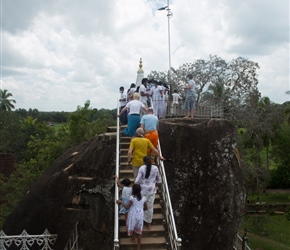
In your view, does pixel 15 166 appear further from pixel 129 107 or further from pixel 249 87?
pixel 249 87

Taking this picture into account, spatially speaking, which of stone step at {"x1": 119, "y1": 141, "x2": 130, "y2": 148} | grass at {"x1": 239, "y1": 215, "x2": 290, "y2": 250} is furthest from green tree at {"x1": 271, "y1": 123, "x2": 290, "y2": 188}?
stone step at {"x1": 119, "y1": 141, "x2": 130, "y2": 148}

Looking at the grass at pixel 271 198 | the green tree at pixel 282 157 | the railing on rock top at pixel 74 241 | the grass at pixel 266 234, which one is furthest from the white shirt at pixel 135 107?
the green tree at pixel 282 157

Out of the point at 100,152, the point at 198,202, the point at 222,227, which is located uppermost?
the point at 100,152

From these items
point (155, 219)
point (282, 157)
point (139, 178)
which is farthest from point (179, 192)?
point (282, 157)

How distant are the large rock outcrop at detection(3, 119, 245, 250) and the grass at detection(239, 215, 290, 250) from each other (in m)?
12.9

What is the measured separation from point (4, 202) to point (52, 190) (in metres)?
12.3

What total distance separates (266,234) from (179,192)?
16.6 meters

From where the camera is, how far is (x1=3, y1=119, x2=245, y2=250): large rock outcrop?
10516mm

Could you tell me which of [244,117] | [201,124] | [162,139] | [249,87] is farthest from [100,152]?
[249,87]

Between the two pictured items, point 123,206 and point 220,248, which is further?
point 220,248

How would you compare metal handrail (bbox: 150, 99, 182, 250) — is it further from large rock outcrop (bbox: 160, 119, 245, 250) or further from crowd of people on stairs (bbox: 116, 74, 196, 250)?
large rock outcrop (bbox: 160, 119, 245, 250)

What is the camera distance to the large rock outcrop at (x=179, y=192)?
10.5 meters

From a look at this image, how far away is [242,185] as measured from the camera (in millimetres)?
11852

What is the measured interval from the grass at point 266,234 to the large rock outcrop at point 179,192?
1287 cm
